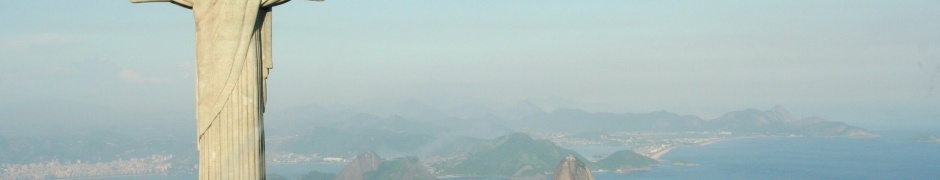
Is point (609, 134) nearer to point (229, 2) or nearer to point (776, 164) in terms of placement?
point (776, 164)

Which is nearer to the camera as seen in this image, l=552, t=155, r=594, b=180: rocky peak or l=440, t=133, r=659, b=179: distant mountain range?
l=552, t=155, r=594, b=180: rocky peak

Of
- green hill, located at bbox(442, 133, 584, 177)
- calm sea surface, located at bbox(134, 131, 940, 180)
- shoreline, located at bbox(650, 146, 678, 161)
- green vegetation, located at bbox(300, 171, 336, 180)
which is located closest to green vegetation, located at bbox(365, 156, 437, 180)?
green vegetation, located at bbox(300, 171, 336, 180)

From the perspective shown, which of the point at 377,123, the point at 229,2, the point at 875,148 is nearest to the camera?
the point at 229,2

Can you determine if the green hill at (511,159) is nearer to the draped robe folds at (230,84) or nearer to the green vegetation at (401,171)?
the green vegetation at (401,171)

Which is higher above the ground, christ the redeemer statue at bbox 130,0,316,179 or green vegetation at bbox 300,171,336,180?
christ the redeemer statue at bbox 130,0,316,179

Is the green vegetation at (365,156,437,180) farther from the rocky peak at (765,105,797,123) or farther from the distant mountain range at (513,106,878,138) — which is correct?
the rocky peak at (765,105,797,123)

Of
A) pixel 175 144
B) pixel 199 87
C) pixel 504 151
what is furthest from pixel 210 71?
pixel 504 151

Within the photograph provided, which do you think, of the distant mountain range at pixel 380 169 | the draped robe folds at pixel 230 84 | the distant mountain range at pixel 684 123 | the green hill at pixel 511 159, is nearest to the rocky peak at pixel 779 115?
the distant mountain range at pixel 684 123

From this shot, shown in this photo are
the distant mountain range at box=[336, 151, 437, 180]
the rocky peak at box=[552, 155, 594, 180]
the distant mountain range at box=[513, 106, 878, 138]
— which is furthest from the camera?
the distant mountain range at box=[513, 106, 878, 138]
